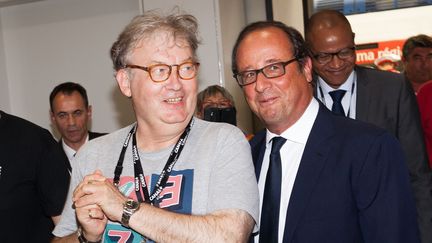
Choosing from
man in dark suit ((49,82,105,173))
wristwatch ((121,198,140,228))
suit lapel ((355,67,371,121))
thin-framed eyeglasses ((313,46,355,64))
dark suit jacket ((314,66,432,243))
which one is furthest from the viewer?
man in dark suit ((49,82,105,173))

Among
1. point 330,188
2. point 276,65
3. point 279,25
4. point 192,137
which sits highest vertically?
point 279,25

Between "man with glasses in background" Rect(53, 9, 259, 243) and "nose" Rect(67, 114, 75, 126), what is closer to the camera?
"man with glasses in background" Rect(53, 9, 259, 243)

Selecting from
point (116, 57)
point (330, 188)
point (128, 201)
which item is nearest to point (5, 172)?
point (116, 57)

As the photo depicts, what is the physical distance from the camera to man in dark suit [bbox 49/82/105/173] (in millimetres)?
4270

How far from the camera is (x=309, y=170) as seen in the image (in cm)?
184

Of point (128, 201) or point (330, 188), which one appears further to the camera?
point (330, 188)

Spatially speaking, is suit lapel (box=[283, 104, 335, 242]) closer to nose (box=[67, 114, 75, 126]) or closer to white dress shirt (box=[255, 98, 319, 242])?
white dress shirt (box=[255, 98, 319, 242])

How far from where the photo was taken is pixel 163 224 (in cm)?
149

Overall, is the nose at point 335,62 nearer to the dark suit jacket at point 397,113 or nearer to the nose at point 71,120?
the dark suit jacket at point 397,113

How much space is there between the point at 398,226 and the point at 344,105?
1.27 meters

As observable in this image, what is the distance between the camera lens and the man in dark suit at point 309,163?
1.77 meters

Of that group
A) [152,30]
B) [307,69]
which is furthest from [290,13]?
[152,30]

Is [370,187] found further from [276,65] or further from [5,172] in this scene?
[5,172]

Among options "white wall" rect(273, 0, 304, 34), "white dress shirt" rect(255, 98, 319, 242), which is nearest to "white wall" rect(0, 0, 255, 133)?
"white wall" rect(273, 0, 304, 34)
